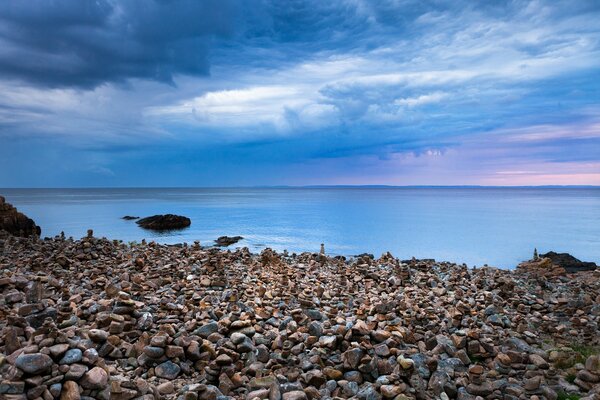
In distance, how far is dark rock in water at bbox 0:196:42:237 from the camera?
1815 cm

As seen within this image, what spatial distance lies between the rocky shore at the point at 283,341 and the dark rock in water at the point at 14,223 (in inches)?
387

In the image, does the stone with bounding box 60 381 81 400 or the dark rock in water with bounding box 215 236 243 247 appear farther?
the dark rock in water with bounding box 215 236 243 247

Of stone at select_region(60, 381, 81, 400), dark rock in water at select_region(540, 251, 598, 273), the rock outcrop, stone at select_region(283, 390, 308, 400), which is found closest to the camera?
stone at select_region(60, 381, 81, 400)

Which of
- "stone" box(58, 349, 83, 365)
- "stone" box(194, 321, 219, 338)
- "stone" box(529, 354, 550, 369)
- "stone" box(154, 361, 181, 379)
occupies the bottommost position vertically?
"stone" box(529, 354, 550, 369)

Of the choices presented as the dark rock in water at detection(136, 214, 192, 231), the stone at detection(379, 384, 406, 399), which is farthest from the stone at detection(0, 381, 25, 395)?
the dark rock in water at detection(136, 214, 192, 231)

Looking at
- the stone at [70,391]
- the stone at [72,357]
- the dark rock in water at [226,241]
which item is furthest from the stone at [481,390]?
the dark rock in water at [226,241]

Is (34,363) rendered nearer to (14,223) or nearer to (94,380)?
(94,380)

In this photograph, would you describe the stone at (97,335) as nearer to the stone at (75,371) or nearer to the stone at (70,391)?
the stone at (75,371)

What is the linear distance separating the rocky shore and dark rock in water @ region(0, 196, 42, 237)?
9817mm

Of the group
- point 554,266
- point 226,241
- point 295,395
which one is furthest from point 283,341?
point 226,241

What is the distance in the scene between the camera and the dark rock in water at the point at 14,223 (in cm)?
1815

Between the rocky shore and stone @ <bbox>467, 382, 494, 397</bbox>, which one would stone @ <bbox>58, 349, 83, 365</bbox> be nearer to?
the rocky shore

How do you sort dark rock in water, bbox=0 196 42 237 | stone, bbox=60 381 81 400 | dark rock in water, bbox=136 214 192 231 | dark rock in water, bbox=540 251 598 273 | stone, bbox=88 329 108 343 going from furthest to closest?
1. dark rock in water, bbox=136 214 192 231
2. dark rock in water, bbox=0 196 42 237
3. dark rock in water, bbox=540 251 598 273
4. stone, bbox=88 329 108 343
5. stone, bbox=60 381 81 400

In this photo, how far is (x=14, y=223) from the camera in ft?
61.0
